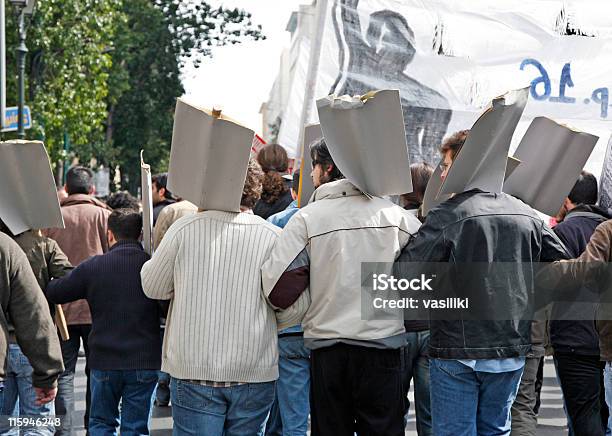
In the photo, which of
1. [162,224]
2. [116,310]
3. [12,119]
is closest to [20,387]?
[116,310]

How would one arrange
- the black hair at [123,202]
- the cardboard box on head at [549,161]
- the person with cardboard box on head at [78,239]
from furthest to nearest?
the person with cardboard box on head at [78,239]
the black hair at [123,202]
the cardboard box on head at [549,161]

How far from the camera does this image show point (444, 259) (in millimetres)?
4371

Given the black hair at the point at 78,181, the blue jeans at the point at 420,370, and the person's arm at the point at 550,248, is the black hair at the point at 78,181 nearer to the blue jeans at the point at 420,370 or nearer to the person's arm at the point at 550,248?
the blue jeans at the point at 420,370

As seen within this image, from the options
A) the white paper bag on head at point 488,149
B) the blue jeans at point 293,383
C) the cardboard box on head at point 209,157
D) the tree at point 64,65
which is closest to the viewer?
the white paper bag on head at point 488,149

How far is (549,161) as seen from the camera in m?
5.23

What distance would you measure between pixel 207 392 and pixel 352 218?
944 millimetres

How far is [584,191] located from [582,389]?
3.52 feet

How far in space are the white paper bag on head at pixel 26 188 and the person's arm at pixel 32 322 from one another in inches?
32.8

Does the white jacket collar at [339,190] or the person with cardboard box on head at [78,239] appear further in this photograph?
the person with cardboard box on head at [78,239]

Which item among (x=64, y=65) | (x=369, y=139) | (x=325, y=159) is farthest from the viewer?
(x=64, y=65)

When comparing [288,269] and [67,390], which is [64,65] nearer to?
[67,390]

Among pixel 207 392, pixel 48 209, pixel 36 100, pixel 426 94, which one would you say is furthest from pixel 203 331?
pixel 36 100

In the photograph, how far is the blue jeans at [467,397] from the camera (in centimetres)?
438

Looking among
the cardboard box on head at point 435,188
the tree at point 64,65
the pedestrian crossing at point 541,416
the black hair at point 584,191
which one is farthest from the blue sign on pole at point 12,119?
the cardboard box on head at point 435,188
